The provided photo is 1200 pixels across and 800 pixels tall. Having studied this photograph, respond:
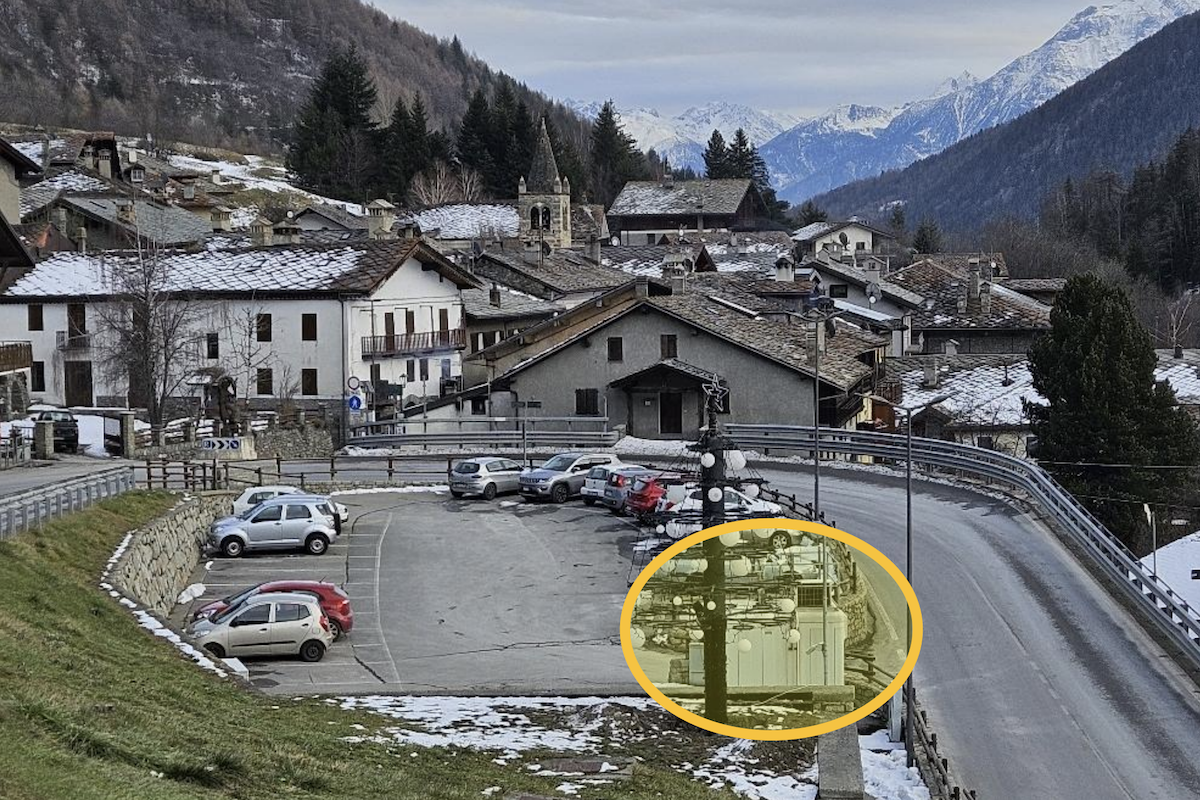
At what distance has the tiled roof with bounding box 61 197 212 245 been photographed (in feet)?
271

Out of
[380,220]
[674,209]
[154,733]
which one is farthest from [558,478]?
[674,209]

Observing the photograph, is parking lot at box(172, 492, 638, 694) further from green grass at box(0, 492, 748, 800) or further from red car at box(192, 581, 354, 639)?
green grass at box(0, 492, 748, 800)

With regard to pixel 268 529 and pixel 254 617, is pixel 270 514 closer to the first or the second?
pixel 268 529

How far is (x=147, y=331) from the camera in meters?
55.3

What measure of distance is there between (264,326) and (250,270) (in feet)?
10.9

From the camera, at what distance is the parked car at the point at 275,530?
35.8 m

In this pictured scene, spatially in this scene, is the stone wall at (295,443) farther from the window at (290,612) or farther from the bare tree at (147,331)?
the window at (290,612)

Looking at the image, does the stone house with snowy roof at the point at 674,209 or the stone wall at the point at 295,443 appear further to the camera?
the stone house with snowy roof at the point at 674,209

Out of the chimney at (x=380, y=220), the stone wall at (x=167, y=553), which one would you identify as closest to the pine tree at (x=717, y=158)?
the chimney at (x=380, y=220)

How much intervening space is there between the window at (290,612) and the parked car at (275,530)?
367 inches

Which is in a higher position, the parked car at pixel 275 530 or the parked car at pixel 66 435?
the parked car at pixel 66 435

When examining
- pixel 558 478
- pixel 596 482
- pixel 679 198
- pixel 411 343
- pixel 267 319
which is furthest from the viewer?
pixel 679 198

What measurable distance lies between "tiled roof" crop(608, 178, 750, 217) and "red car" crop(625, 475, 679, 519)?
9395 centimetres

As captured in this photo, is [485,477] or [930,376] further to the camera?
[930,376]
